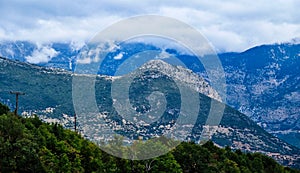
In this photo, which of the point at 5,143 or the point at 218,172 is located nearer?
the point at 5,143

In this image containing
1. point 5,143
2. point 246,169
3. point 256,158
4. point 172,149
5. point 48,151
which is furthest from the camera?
point 256,158

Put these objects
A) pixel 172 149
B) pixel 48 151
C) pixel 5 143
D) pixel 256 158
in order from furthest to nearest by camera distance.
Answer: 1. pixel 256 158
2. pixel 172 149
3. pixel 48 151
4. pixel 5 143

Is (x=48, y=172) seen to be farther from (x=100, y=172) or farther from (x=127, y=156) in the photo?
(x=127, y=156)

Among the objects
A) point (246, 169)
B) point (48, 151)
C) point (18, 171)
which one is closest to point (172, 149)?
point (246, 169)

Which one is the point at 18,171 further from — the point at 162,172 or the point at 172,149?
the point at 172,149

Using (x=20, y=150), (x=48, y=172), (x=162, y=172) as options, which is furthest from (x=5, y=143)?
(x=162, y=172)

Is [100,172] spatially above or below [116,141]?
below
